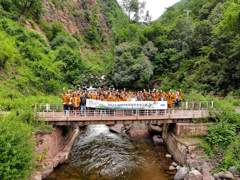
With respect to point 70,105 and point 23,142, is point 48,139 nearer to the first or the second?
point 70,105

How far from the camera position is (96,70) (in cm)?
6378

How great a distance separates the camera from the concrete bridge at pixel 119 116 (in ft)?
84.7

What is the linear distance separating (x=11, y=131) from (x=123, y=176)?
942 centimetres

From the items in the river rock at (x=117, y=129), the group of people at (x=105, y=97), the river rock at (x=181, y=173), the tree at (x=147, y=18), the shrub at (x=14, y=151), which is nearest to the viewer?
the shrub at (x=14, y=151)

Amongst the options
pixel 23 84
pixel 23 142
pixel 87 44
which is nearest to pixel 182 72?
pixel 23 84

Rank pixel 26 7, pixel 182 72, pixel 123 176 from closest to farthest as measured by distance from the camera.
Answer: pixel 123 176 < pixel 182 72 < pixel 26 7

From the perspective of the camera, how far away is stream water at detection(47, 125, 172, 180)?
24.3 m

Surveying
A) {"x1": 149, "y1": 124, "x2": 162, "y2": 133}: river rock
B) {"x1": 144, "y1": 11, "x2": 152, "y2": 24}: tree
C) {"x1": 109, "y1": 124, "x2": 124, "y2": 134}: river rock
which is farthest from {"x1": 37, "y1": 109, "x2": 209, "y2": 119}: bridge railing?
{"x1": 144, "y1": 11, "x2": 152, "y2": 24}: tree

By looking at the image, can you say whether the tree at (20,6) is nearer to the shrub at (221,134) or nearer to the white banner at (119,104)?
the white banner at (119,104)

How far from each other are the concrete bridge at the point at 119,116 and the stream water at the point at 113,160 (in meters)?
3.24

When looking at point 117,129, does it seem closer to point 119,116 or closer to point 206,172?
point 119,116

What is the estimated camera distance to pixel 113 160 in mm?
27438

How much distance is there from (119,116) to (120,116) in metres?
0.09

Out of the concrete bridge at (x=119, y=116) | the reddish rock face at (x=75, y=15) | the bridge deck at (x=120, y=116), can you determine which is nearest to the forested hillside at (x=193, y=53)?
the concrete bridge at (x=119, y=116)
